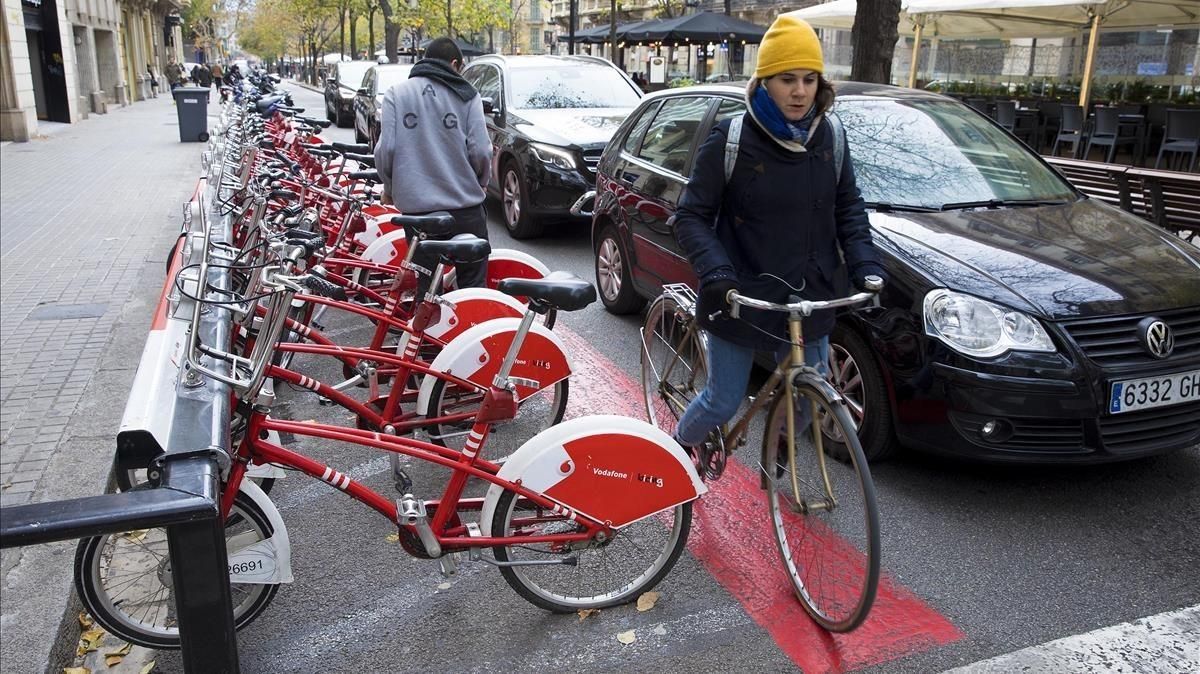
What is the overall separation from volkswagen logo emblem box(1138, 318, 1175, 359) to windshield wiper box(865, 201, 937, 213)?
45.1 inches

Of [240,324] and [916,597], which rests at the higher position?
[240,324]

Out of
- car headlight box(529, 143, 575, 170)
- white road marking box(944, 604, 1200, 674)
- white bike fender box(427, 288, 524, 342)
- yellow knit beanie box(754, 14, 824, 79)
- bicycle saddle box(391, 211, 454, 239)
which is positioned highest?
yellow knit beanie box(754, 14, 824, 79)

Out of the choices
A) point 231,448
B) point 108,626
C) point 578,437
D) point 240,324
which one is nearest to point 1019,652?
point 578,437

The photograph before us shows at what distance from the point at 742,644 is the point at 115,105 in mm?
35999

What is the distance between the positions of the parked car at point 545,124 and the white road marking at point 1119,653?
6.74 meters

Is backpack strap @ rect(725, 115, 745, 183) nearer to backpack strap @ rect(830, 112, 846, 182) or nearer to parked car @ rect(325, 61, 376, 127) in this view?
backpack strap @ rect(830, 112, 846, 182)

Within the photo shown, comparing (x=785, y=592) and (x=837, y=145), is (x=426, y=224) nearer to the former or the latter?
(x=837, y=145)

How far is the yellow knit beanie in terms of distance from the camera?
3031 millimetres

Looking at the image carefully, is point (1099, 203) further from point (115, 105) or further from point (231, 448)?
point (115, 105)

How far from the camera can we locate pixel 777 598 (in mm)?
3379

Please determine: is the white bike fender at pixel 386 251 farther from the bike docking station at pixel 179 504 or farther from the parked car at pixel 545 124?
the parked car at pixel 545 124

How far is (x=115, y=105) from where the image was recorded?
33375 millimetres

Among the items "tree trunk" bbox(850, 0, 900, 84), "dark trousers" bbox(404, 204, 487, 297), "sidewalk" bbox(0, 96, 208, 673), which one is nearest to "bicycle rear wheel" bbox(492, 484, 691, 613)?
"sidewalk" bbox(0, 96, 208, 673)

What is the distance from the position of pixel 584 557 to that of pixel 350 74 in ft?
78.6
